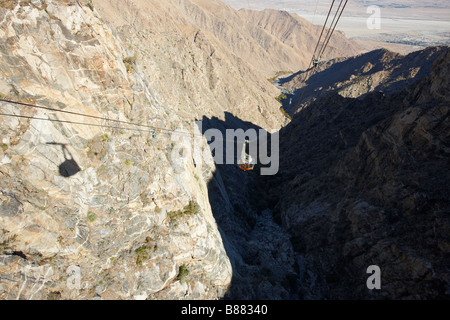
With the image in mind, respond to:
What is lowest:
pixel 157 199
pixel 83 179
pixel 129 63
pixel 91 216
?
pixel 91 216

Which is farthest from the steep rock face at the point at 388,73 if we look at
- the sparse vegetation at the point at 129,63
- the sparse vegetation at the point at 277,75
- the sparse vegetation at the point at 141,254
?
the sparse vegetation at the point at 141,254

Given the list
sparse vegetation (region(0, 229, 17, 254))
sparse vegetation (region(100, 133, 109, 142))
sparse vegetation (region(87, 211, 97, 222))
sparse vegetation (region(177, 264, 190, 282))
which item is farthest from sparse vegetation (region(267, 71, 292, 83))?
sparse vegetation (region(0, 229, 17, 254))

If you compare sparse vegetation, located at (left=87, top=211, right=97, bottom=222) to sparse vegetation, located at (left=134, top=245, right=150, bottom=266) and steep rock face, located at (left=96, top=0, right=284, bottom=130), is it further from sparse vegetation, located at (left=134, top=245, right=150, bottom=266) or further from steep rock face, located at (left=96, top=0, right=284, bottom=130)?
steep rock face, located at (left=96, top=0, right=284, bottom=130)

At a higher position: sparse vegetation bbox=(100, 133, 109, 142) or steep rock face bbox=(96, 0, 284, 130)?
steep rock face bbox=(96, 0, 284, 130)

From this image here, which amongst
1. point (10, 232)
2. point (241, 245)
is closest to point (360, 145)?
point (241, 245)

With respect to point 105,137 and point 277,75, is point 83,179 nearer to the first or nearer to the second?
point 105,137

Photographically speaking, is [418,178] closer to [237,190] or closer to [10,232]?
[237,190]

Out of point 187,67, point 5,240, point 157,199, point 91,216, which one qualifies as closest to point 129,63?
point 157,199
